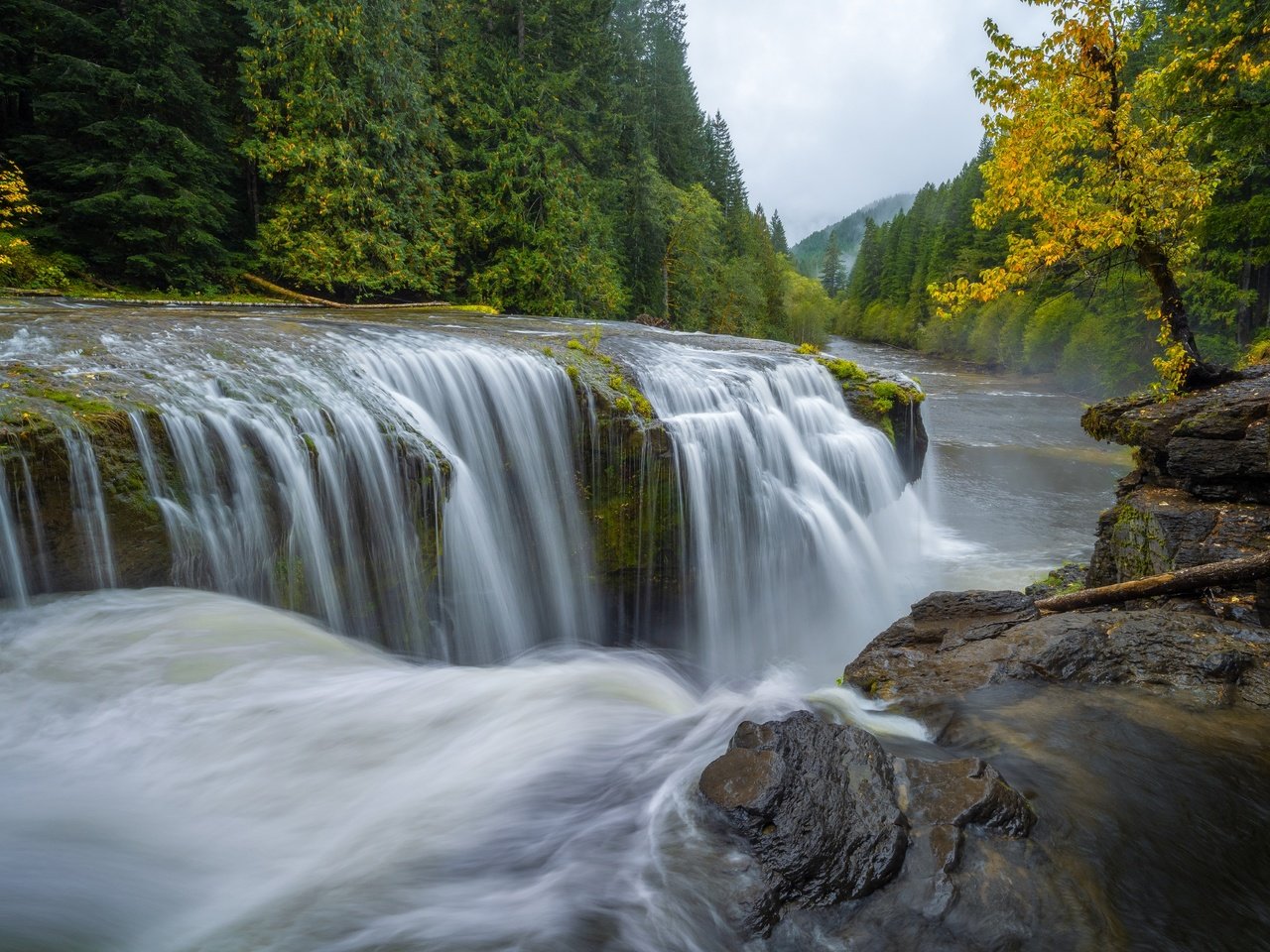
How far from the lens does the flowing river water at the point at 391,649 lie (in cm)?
246

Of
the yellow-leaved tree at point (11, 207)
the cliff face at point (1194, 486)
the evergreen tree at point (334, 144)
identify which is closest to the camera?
the cliff face at point (1194, 486)

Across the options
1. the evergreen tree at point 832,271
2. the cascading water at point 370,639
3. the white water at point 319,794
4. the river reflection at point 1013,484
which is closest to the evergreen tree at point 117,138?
the cascading water at point 370,639

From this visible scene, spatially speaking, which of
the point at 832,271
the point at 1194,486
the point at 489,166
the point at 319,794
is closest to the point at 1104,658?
the point at 1194,486

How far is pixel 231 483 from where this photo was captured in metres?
4.87

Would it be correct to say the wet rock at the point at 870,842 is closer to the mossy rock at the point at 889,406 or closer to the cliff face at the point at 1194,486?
the cliff face at the point at 1194,486

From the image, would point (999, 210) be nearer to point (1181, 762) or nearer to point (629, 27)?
point (1181, 762)

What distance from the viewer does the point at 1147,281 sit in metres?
23.3

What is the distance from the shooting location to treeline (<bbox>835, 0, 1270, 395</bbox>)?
24.8 ft

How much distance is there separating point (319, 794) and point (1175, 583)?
571cm

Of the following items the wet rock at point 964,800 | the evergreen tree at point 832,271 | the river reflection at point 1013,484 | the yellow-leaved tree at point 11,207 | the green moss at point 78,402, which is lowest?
the river reflection at point 1013,484

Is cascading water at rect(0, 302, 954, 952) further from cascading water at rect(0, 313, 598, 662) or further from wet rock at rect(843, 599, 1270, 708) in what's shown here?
wet rock at rect(843, 599, 1270, 708)

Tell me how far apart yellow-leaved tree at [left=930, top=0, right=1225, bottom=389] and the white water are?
256 inches

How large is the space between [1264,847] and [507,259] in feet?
73.7

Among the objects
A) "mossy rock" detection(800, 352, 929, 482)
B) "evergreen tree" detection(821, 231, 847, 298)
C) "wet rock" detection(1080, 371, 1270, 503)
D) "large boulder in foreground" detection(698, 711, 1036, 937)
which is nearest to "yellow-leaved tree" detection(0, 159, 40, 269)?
"large boulder in foreground" detection(698, 711, 1036, 937)
